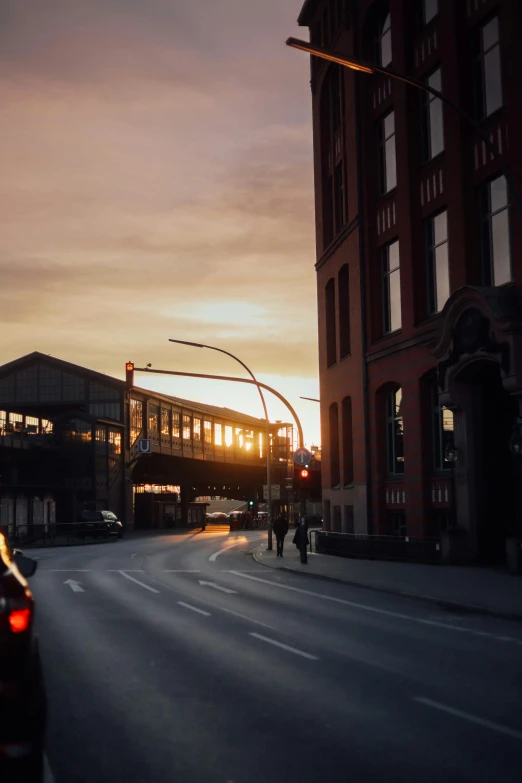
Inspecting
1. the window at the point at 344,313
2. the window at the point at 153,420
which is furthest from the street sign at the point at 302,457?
the window at the point at 153,420

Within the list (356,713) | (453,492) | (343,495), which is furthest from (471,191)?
(356,713)

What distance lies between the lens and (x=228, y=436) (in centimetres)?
9419

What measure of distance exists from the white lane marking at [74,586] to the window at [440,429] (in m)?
12.4

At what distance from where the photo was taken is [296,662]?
11.5m

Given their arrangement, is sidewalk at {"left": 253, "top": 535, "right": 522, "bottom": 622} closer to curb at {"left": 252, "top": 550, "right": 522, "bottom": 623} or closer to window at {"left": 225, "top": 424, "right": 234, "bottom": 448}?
curb at {"left": 252, "top": 550, "right": 522, "bottom": 623}

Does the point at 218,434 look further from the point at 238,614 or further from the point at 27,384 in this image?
the point at 238,614

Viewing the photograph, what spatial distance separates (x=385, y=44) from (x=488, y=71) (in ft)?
27.3

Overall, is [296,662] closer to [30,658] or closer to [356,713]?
[356,713]

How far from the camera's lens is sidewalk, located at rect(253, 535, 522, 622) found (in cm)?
1773

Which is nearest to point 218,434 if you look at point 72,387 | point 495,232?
point 72,387

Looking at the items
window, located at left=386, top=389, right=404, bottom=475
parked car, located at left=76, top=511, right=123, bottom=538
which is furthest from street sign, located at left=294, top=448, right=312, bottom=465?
parked car, located at left=76, top=511, right=123, bottom=538

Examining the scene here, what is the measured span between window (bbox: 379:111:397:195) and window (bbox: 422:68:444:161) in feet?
7.80

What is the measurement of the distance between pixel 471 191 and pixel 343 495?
1529cm

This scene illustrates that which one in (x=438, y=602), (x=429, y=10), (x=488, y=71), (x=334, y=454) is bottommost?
(x=438, y=602)
